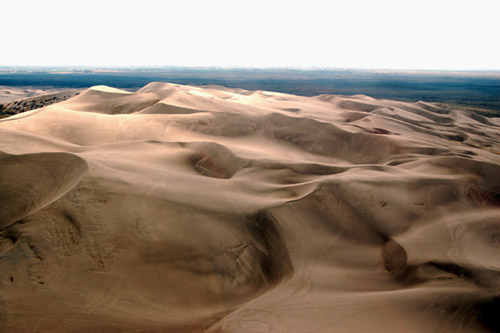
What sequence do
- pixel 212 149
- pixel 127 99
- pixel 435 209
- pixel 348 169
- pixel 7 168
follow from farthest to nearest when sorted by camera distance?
pixel 127 99 < pixel 212 149 < pixel 348 169 < pixel 435 209 < pixel 7 168

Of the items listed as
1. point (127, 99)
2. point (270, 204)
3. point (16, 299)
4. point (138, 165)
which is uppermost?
point (127, 99)

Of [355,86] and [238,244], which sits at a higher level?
[355,86]

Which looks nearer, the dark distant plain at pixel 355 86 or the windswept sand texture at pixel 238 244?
the windswept sand texture at pixel 238 244

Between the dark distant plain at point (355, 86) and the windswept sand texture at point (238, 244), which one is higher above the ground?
the dark distant plain at point (355, 86)

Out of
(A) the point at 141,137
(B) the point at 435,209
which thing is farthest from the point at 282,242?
(A) the point at 141,137

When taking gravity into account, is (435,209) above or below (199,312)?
above

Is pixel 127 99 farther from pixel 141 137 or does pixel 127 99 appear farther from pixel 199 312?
pixel 199 312

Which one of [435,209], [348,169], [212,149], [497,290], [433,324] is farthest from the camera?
[212,149]

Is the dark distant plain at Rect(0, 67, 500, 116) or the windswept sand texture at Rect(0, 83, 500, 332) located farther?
the dark distant plain at Rect(0, 67, 500, 116)
